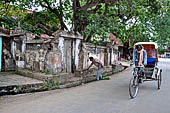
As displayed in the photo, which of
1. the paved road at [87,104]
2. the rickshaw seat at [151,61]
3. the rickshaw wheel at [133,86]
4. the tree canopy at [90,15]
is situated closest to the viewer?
the paved road at [87,104]

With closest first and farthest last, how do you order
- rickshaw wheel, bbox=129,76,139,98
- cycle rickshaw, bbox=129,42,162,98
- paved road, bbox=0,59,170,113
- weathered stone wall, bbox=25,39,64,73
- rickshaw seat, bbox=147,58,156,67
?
1. paved road, bbox=0,59,170,113
2. rickshaw wheel, bbox=129,76,139,98
3. cycle rickshaw, bbox=129,42,162,98
4. weathered stone wall, bbox=25,39,64,73
5. rickshaw seat, bbox=147,58,156,67

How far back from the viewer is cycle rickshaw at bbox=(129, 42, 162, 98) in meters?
5.94

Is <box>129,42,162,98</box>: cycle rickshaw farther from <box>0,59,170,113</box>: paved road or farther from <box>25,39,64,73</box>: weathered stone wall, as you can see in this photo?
<box>25,39,64,73</box>: weathered stone wall

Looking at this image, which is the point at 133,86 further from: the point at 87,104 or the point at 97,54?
the point at 97,54

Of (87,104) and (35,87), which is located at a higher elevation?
(35,87)

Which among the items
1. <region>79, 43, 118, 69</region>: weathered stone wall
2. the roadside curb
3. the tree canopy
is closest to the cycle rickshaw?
the tree canopy

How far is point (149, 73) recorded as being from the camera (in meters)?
7.46

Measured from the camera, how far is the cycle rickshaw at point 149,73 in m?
5.94

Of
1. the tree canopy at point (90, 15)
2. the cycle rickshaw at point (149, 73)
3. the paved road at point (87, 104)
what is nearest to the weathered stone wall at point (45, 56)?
the paved road at point (87, 104)

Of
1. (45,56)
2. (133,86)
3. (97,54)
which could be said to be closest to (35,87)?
(45,56)

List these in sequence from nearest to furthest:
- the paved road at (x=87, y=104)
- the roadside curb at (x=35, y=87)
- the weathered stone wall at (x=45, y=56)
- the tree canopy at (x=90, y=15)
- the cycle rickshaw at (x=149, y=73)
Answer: the paved road at (x=87, y=104) → the cycle rickshaw at (x=149, y=73) → the roadside curb at (x=35, y=87) → the weathered stone wall at (x=45, y=56) → the tree canopy at (x=90, y=15)

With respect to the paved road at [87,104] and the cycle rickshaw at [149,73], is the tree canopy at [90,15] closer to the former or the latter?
the cycle rickshaw at [149,73]

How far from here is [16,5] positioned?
40.0 feet

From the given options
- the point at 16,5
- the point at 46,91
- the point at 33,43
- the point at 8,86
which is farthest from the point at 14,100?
the point at 16,5
